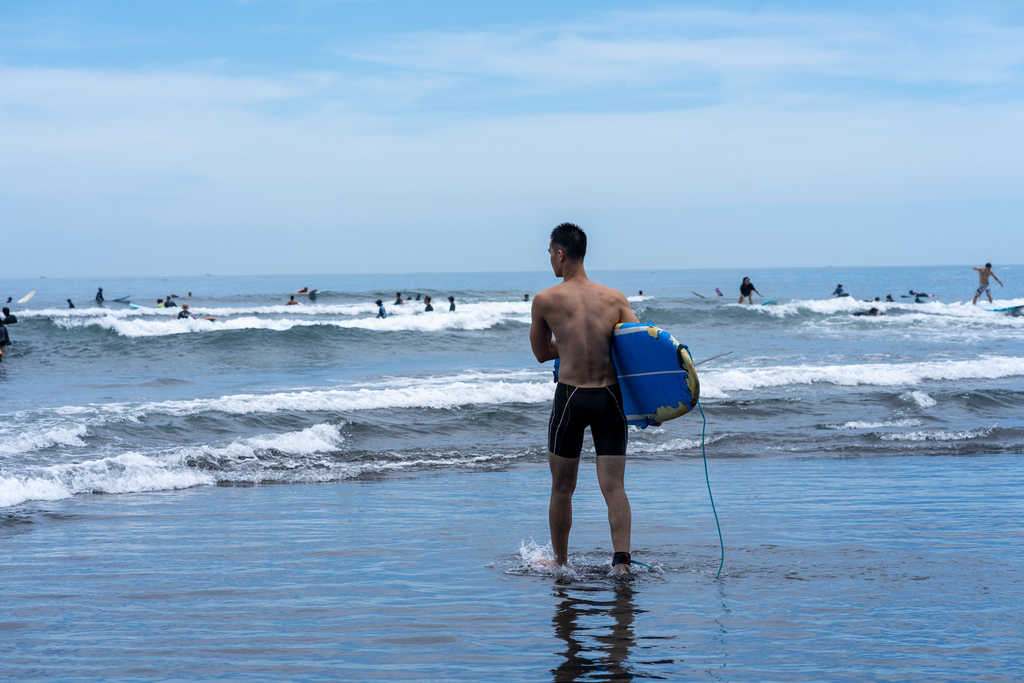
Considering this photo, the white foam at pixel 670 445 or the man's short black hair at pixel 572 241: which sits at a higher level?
the man's short black hair at pixel 572 241

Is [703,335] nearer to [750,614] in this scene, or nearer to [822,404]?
[822,404]

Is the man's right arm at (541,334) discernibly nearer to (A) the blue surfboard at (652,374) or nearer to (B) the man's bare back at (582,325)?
(B) the man's bare back at (582,325)

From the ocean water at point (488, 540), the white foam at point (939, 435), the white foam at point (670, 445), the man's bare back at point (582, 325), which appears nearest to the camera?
the ocean water at point (488, 540)

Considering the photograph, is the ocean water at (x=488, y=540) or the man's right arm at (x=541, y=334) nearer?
the ocean water at (x=488, y=540)

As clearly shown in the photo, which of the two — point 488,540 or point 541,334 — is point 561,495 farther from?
point 488,540

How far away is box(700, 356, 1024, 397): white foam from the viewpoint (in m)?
15.6

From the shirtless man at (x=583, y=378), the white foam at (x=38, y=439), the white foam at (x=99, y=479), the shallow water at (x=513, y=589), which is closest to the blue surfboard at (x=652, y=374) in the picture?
the shirtless man at (x=583, y=378)

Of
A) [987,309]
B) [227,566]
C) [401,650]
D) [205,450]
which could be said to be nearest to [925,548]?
[401,650]

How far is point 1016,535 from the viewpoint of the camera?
5.26m

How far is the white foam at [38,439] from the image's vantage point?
9656 mm

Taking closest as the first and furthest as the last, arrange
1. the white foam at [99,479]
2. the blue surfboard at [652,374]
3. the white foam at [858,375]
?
the blue surfboard at [652,374] < the white foam at [99,479] < the white foam at [858,375]

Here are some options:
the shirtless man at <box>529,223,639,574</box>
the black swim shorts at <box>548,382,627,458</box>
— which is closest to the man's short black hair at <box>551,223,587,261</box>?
the shirtless man at <box>529,223,639,574</box>

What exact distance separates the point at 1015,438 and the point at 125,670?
387 inches

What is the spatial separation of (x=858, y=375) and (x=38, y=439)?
44.6ft
